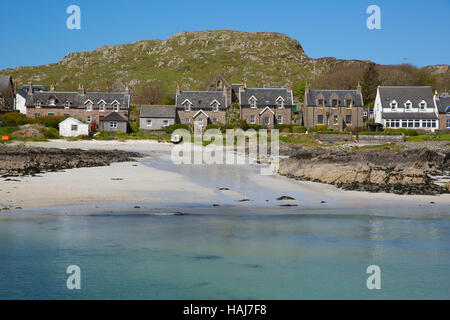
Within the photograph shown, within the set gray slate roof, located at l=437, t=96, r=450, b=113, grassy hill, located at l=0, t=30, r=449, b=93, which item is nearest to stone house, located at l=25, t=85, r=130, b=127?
gray slate roof, located at l=437, t=96, r=450, b=113

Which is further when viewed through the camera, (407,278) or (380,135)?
(380,135)

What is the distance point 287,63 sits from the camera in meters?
186

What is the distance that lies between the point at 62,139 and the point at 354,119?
42836mm

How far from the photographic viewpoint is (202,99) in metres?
74.4

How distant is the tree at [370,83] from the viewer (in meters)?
93.6

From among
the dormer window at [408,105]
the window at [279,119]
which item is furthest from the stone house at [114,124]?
the dormer window at [408,105]

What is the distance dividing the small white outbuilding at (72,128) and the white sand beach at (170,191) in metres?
30.9

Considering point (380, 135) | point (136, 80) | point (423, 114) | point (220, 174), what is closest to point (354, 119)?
point (423, 114)

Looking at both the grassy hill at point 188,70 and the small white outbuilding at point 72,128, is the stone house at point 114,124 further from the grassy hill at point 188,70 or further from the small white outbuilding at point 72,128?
the grassy hill at point 188,70

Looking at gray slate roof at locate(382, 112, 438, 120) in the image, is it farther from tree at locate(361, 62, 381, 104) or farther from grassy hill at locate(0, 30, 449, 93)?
grassy hill at locate(0, 30, 449, 93)

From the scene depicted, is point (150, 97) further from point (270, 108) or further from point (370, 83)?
point (370, 83)

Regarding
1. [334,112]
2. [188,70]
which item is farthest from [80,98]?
[188,70]

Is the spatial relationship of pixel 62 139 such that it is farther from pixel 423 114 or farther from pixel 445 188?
pixel 423 114

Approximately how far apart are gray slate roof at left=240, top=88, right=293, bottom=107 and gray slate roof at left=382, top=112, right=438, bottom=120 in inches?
587
